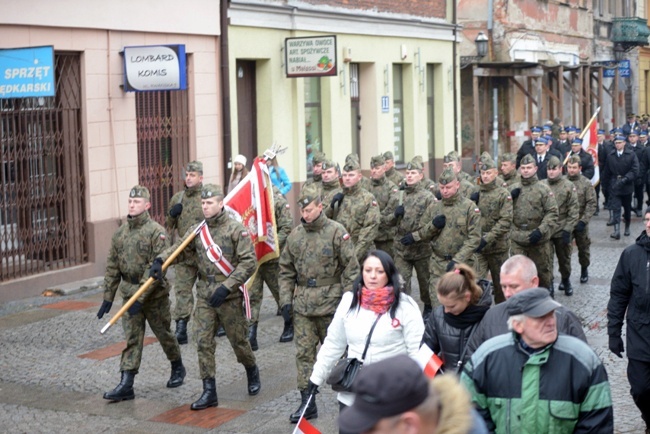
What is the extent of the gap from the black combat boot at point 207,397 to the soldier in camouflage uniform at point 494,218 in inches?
198

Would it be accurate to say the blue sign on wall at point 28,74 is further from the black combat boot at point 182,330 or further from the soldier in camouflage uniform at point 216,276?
the soldier in camouflage uniform at point 216,276

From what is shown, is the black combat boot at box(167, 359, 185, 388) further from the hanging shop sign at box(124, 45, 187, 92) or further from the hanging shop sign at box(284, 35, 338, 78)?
the hanging shop sign at box(284, 35, 338, 78)

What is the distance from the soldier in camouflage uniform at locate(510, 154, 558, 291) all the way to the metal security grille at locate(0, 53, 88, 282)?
610 centimetres

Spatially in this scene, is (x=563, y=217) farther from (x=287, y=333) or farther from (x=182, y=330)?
(x=182, y=330)

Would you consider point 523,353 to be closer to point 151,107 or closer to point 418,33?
point 151,107

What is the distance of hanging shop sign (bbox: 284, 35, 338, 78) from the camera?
820 inches

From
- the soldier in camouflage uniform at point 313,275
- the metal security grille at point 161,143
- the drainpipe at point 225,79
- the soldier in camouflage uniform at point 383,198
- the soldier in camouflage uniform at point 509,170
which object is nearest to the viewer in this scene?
the soldier in camouflage uniform at point 313,275

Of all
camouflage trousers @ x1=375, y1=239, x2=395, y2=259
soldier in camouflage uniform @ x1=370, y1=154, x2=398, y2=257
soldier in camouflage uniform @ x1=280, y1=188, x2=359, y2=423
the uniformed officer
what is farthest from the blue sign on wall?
the uniformed officer

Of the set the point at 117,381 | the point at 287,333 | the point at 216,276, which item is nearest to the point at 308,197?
the point at 216,276

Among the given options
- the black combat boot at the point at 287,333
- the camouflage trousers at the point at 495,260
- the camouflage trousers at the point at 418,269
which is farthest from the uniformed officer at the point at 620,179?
the black combat boot at the point at 287,333

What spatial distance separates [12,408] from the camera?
997cm

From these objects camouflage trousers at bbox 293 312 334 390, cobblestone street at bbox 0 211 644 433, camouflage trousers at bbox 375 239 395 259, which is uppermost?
camouflage trousers at bbox 375 239 395 259

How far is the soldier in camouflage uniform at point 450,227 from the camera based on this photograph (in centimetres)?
1263

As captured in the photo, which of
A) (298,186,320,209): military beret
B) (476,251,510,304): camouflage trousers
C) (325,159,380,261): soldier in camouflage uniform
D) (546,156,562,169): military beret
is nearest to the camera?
(298,186,320,209): military beret
